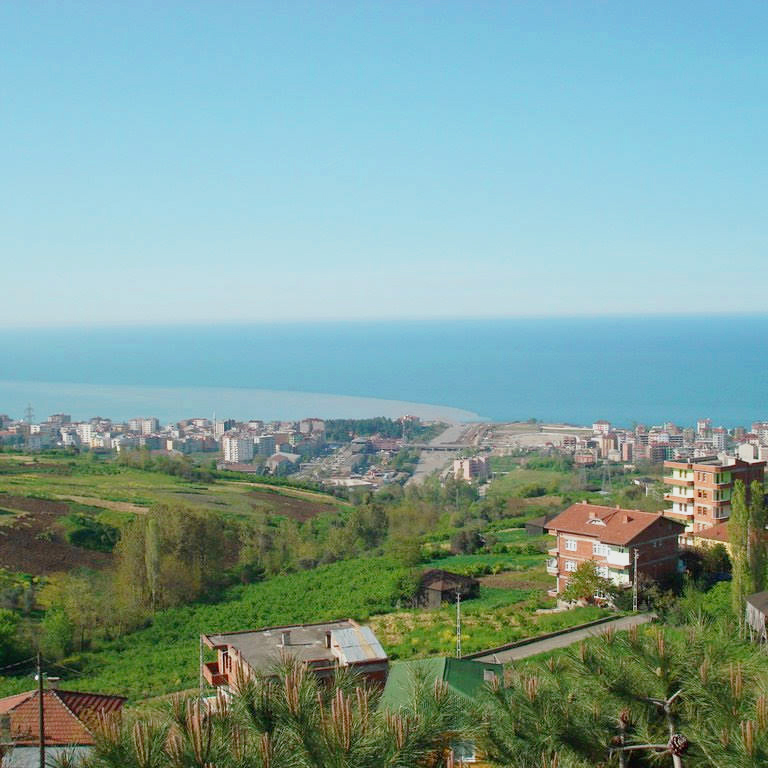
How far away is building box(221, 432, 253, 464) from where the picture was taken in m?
66.4

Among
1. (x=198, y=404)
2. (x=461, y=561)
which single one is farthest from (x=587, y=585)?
(x=198, y=404)

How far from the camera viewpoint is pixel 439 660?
10.5 m

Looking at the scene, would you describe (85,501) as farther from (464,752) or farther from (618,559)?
(464,752)

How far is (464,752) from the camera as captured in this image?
5191 millimetres

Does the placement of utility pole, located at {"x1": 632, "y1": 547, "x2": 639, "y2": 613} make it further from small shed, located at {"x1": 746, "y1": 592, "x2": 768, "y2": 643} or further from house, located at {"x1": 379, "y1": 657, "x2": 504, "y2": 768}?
house, located at {"x1": 379, "y1": 657, "x2": 504, "y2": 768}

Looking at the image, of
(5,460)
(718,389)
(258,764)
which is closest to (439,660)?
(258,764)

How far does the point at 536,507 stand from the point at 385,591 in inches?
587

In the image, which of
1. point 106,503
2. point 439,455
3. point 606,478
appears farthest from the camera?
point 439,455

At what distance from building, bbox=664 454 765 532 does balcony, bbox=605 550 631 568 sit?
568cm

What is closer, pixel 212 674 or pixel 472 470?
pixel 212 674

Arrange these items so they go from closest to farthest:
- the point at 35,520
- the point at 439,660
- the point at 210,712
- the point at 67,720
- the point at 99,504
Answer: the point at 210,712 → the point at 439,660 → the point at 67,720 → the point at 35,520 → the point at 99,504

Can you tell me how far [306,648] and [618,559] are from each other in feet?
31.3

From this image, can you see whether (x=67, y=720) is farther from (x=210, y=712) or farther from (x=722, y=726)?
(x=722, y=726)

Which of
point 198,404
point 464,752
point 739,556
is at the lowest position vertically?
point 739,556
